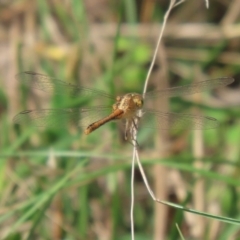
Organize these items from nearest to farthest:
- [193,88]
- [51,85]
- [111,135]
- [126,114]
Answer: [126,114] < [193,88] < [51,85] < [111,135]

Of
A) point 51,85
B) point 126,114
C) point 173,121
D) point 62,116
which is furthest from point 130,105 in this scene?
point 51,85

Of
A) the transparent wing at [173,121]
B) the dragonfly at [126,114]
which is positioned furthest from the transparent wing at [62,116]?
the transparent wing at [173,121]

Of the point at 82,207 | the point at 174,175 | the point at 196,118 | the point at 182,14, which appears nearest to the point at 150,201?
the point at 174,175

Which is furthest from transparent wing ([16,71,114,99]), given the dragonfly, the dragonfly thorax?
the dragonfly thorax

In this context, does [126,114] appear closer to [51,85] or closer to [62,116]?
[62,116]

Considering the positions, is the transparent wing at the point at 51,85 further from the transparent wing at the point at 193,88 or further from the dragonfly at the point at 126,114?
the transparent wing at the point at 193,88

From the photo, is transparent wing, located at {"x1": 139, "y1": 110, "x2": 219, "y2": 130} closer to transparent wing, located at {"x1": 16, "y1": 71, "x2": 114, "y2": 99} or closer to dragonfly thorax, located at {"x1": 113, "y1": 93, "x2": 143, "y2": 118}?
dragonfly thorax, located at {"x1": 113, "y1": 93, "x2": 143, "y2": 118}

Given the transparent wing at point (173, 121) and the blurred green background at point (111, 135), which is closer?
the transparent wing at point (173, 121)

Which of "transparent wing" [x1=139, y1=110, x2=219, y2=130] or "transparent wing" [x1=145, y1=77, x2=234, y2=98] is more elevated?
"transparent wing" [x1=145, y1=77, x2=234, y2=98]
